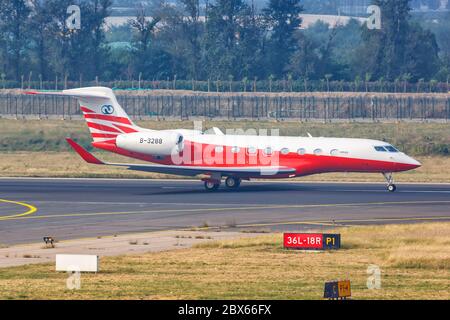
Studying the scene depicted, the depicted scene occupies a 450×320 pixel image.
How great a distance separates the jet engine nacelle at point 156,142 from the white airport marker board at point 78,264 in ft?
90.8

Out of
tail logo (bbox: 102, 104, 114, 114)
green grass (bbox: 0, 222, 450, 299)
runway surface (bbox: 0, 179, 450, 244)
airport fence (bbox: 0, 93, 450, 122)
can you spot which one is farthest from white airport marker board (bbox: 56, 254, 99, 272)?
airport fence (bbox: 0, 93, 450, 122)

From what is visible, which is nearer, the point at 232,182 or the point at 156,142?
the point at 156,142

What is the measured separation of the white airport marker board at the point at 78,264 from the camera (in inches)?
1185

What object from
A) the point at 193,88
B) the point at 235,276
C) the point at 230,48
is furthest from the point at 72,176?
the point at 230,48

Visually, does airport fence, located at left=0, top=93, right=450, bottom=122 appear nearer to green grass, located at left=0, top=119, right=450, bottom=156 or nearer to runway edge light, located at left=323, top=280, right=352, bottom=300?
green grass, located at left=0, top=119, right=450, bottom=156

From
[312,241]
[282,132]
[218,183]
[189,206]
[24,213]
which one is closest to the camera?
[312,241]

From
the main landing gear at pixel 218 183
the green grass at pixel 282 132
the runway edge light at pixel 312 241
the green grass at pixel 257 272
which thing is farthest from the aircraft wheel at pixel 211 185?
the green grass at pixel 282 132

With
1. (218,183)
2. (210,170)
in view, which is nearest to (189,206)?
(210,170)

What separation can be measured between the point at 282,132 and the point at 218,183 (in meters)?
32.0

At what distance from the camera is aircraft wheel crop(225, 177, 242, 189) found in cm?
5969

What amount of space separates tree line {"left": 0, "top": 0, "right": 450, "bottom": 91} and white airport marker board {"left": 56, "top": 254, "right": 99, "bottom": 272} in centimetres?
9903

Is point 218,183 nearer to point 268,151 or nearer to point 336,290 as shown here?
point 268,151

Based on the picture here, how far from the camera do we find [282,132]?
90.2m

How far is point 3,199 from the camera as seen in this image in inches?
2092
